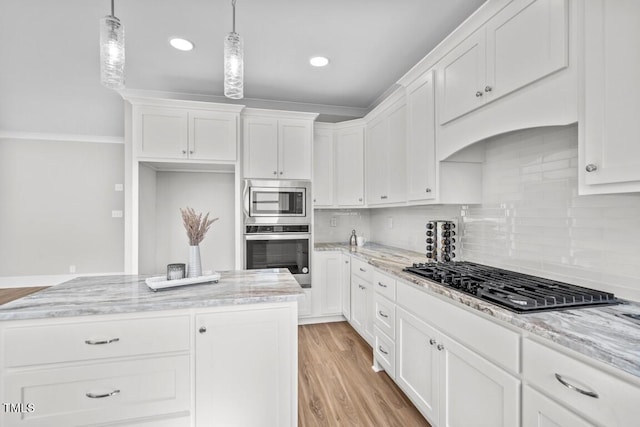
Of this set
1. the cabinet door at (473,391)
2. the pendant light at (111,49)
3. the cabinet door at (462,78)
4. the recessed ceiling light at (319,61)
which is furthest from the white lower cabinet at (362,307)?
the pendant light at (111,49)

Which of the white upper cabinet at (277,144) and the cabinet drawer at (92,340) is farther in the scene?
the white upper cabinet at (277,144)

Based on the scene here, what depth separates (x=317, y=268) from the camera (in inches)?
139

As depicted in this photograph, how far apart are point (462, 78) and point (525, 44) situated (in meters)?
0.47

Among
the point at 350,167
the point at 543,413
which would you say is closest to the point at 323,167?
the point at 350,167

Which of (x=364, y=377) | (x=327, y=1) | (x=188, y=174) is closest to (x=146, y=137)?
(x=188, y=174)

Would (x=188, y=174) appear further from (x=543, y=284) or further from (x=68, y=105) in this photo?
(x=543, y=284)

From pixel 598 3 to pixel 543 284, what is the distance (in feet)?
4.00

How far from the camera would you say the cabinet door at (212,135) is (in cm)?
321

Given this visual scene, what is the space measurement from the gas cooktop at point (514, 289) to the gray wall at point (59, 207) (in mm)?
5573

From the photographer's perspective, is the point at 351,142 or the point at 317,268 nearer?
the point at 317,268

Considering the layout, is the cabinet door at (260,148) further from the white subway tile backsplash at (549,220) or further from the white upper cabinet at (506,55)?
the white subway tile backsplash at (549,220)

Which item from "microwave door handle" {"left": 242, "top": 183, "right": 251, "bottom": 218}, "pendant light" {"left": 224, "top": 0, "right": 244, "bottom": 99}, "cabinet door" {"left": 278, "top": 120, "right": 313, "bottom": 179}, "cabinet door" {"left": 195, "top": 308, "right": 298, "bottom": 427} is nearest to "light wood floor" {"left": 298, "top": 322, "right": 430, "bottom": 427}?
"cabinet door" {"left": 195, "top": 308, "right": 298, "bottom": 427}

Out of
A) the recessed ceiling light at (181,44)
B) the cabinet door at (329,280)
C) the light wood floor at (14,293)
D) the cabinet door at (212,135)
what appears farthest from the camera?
the light wood floor at (14,293)

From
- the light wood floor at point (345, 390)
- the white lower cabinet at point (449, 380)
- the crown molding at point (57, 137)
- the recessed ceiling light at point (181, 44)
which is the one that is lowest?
the light wood floor at point (345, 390)
